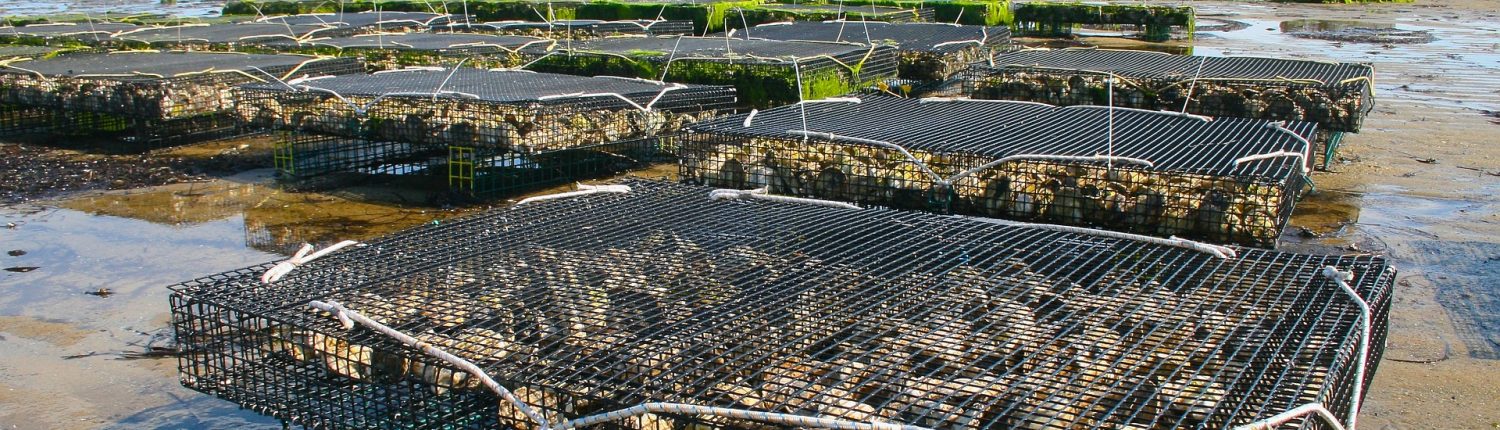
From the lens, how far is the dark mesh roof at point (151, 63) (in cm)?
1202

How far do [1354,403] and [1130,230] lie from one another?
296 centimetres

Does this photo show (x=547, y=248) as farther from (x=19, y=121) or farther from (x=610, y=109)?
(x=19, y=121)

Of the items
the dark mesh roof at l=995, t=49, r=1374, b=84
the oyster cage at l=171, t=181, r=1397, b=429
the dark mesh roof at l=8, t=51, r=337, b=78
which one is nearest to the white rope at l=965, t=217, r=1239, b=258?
the oyster cage at l=171, t=181, r=1397, b=429

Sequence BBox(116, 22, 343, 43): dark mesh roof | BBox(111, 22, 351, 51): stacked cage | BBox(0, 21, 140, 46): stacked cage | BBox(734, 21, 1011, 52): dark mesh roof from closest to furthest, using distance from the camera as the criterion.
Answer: BBox(734, 21, 1011, 52): dark mesh roof
BBox(111, 22, 351, 51): stacked cage
BBox(116, 22, 343, 43): dark mesh roof
BBox(0, 21, 140, 46): stacked cage

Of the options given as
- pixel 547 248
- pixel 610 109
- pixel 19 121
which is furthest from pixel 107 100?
pixel 547 248

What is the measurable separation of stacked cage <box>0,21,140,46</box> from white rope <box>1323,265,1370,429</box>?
1680 cm

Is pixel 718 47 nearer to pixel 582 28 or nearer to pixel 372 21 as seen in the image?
pixel 582 28

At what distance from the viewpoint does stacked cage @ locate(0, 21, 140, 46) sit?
17.0m

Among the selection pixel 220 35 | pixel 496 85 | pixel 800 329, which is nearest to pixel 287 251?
pixel 496 85

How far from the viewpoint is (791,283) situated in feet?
13.7

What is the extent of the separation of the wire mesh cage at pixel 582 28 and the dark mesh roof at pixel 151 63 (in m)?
5.51

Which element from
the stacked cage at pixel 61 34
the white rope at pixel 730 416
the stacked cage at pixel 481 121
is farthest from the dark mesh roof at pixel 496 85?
the stacked cage at pixel 61 34

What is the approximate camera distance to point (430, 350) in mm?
3350

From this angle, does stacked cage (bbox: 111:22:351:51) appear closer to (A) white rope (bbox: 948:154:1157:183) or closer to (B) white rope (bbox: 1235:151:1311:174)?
(A) white rope (bbox: 948:154:1157:183)
